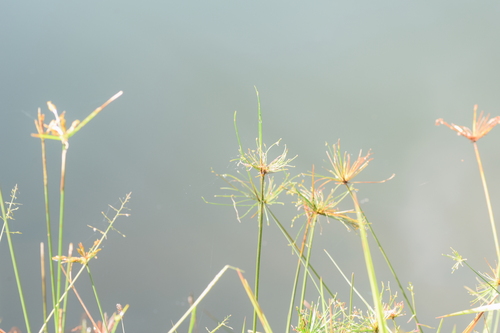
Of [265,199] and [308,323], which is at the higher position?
[265,199]

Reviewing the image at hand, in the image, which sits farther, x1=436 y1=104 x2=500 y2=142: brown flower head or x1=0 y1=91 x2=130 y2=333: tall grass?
x1=436 y1=104 x2=500 y2=142: brown flower head

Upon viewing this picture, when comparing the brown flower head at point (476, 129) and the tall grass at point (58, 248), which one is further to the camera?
the brown flower head at point (476, 129)

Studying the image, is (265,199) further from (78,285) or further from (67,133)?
(78,285)

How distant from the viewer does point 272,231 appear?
1185 centimetres

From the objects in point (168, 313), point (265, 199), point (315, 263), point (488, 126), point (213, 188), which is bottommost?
point (168, 313)

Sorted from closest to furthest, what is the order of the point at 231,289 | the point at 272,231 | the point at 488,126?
1. the point at 488,126
2. the point at 272,231
3. the point at 231,289

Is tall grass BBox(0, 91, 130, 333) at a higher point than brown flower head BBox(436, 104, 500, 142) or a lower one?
lower

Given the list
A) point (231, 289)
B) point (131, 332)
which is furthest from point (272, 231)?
point (131, 332)

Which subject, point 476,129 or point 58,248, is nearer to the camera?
point 58,248

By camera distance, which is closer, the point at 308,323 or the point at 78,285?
the point at 308,323

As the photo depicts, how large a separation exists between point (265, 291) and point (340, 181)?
13053mm

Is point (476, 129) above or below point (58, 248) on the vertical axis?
above

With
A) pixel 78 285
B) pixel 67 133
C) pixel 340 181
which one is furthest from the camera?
pixel 78 285

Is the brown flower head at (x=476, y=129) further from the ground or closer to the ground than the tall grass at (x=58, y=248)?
further from the ground
